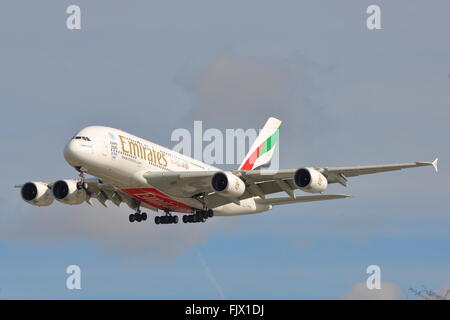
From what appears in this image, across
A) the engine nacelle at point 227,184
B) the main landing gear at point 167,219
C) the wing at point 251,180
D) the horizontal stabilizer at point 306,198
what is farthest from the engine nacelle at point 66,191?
the horizontal stabilizer at point 306,198

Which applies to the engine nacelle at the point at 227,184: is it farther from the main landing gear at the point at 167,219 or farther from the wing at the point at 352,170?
the main landing gear at the point at 167,219

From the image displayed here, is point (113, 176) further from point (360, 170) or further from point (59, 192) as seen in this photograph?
point (360, 170)

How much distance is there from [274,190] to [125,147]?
38.0 feet

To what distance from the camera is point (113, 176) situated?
58.2 metres

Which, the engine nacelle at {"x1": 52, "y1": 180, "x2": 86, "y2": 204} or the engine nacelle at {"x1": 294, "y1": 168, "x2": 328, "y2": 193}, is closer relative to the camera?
the engine nacelle at {"x1": 294, "y1": 168, "x2": 328, "y2": 193}

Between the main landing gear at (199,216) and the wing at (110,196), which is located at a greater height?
the wing at (110,196)

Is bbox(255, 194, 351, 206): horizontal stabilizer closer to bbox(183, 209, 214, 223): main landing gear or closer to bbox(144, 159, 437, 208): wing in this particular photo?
bbox(144, 159, 437, 208): wing

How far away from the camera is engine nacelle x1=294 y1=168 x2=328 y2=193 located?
2280 inches

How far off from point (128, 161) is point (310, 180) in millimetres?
11558

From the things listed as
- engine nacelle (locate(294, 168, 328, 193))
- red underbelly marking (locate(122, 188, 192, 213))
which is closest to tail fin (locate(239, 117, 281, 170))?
red underbelly marking (locate(122, 188, 192, 213))

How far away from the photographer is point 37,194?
6556 centimetres

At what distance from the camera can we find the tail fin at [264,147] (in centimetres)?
7431
